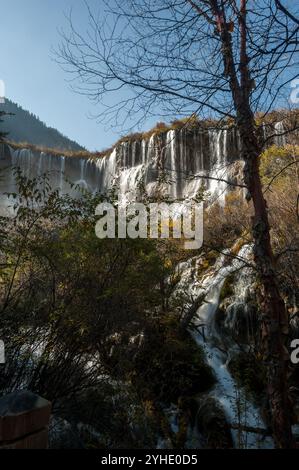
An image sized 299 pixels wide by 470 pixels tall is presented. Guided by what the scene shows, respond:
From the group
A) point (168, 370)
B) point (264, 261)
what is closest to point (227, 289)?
point (168, 370)

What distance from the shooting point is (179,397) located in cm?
641

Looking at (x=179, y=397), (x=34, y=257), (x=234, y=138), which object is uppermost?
(x=234, y=138)

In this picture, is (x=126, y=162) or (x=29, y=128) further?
(x=29, y=128)

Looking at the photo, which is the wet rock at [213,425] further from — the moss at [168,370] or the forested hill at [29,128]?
the forested hill at [29,128]

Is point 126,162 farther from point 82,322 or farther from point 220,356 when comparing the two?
point 82,322

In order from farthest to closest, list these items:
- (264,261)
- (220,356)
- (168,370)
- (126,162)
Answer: (126,162) < (220,356) < (168,370) < (264,261)

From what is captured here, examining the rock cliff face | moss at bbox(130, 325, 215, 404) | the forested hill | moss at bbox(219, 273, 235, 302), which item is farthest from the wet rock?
the forested hill

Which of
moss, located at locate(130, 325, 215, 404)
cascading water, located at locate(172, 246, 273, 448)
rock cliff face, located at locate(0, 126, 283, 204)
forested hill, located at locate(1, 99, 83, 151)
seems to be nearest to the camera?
cascading water, located at locate(172, 246, 273, 448)

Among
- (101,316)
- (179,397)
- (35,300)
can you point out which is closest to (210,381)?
(179,397)

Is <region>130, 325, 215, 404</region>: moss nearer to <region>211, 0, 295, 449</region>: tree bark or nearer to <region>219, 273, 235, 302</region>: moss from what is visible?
<region>219, 273, 235, 302</region>: moss

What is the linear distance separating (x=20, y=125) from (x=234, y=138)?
69.4 meters

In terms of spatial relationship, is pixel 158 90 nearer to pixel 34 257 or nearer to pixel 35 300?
pixel 34 257

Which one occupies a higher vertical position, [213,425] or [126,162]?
[126,162]

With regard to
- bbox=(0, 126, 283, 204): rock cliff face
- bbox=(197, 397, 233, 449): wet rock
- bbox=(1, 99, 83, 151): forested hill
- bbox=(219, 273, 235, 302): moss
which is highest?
bbox=(1, 99, 83, 151): forested hill
